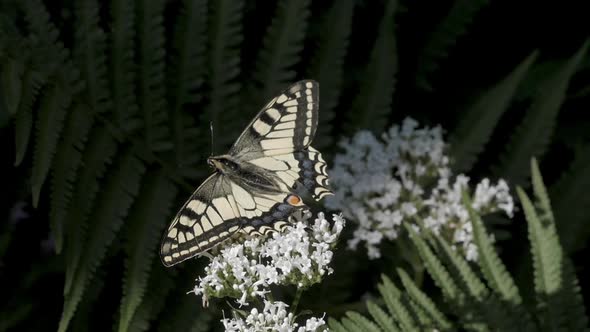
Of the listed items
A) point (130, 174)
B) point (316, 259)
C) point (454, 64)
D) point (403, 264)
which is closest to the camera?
point (316, 259)

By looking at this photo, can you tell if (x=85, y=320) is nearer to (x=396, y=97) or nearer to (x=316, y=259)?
(x=316, y=259)

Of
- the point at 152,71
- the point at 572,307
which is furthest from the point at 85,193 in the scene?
the point at 572,307

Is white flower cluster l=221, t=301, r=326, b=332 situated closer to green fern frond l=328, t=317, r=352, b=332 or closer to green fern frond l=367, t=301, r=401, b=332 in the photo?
green fern frond l=328, t=317, r=352, b=332

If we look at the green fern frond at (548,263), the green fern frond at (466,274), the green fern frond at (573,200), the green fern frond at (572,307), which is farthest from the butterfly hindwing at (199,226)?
the green fern frond at (573,200)

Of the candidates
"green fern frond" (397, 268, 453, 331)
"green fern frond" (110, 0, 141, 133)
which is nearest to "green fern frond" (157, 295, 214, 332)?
"green fern frond" (110, 0, 141, 133)

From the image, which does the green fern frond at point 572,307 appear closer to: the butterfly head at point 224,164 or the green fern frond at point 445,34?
the butterfly head at point 224,164

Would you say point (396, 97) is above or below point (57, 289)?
above

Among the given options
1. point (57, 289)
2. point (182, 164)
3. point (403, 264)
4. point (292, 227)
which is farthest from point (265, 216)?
point (57, 289)
